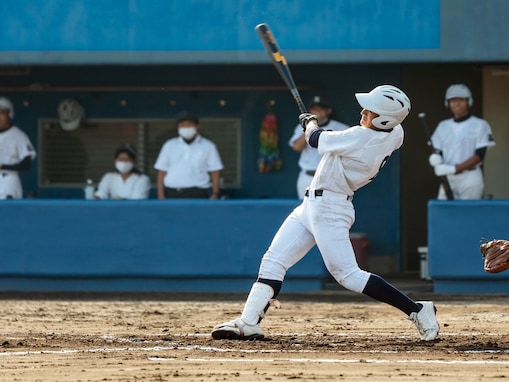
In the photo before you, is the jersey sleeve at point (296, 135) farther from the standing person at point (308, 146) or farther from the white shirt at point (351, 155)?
the white shirt at point (351, 155)

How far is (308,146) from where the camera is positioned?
13.3m

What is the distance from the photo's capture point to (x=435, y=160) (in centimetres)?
1286

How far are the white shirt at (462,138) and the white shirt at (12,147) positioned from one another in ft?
14.5

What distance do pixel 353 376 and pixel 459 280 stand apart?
20.5 feet

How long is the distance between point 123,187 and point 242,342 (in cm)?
592

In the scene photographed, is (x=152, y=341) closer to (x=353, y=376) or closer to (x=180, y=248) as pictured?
(x=353, y=376)

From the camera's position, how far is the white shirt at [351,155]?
26.6 feet

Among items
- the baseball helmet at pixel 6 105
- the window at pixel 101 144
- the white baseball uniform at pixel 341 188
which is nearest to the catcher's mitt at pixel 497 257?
the white baseball uniform at pixel 341 188

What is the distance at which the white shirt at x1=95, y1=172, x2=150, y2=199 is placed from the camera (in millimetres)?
13867

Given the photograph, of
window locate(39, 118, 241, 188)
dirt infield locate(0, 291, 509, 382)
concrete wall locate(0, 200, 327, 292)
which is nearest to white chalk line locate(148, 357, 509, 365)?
dirt infield locate(0, 291, 509, 382)

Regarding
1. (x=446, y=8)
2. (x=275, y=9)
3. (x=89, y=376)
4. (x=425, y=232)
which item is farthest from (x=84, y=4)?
(x=89, y=376)

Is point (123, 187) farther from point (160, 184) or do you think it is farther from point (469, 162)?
point (469, 162)

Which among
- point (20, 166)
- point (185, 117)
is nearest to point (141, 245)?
point (185, 117)

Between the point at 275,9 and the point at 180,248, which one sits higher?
the point at 275,9
